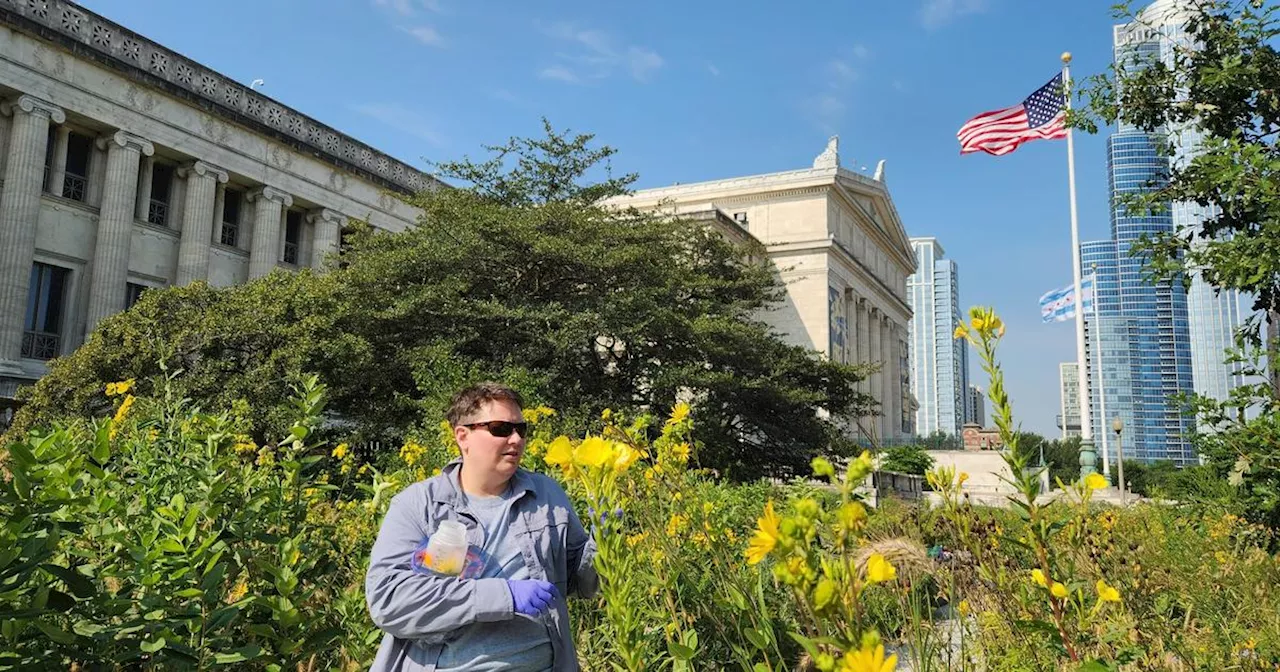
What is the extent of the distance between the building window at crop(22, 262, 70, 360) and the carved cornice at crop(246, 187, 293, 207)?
6436mm

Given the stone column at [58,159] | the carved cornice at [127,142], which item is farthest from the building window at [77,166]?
the carved cornice at [127,142]

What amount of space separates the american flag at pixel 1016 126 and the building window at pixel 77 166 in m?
25.4

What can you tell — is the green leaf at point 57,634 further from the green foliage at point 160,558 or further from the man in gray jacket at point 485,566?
the man in gray jacket at point 485,566

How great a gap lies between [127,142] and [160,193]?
2.84m

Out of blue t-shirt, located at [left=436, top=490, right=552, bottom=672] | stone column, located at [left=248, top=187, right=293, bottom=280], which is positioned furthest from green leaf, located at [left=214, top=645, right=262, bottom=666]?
stone column, located at [left=248, top=187, right=293, bottom=280]

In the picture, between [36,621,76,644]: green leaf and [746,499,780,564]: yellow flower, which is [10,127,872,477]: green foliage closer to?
[36,621,76,644]: green leaf

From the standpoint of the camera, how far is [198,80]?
2466cm

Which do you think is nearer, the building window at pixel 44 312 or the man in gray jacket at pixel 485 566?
the man in gray jacket at pixel 485 566

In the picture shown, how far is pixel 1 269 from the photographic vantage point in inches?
776

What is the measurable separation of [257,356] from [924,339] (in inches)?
5300

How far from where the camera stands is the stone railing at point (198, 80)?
2061 cm

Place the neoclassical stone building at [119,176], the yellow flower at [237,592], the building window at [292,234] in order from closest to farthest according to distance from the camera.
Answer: the yellow flower at [237,592] → the neoclassical stone building at [119,176] → the building window at [292,234]

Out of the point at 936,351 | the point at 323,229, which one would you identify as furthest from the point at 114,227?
the point at 936,351

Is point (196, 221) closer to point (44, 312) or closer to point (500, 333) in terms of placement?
point (44, 312)
